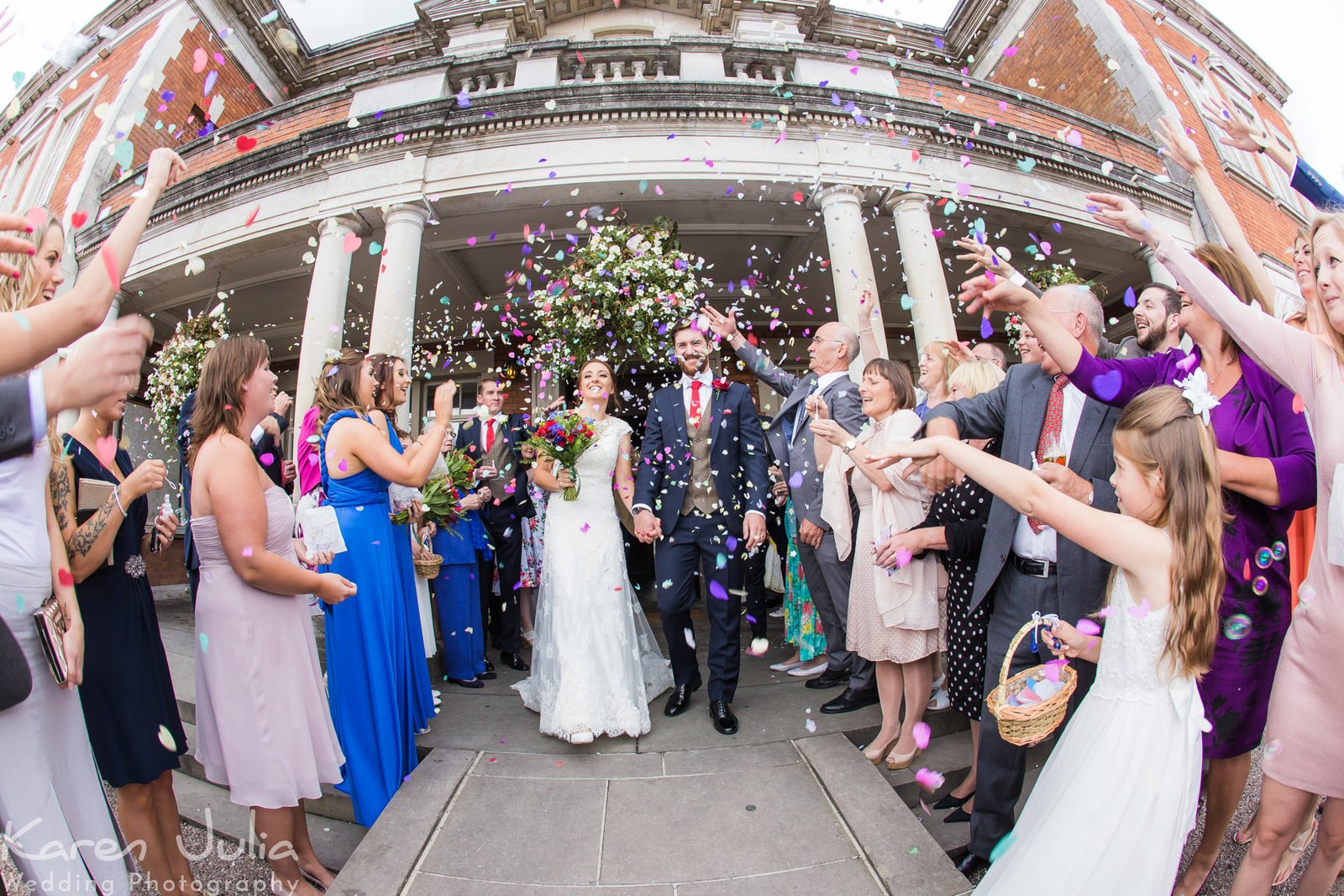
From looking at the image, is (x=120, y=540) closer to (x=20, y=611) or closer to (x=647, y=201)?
(x=20, y=611)

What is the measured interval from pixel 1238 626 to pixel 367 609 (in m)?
3.66

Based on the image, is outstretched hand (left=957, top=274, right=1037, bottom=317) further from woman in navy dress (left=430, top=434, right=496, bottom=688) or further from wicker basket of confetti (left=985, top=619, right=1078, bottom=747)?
woman in navy dress (left=430, top=434, right=496, bottom=688)

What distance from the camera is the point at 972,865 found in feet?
7.97

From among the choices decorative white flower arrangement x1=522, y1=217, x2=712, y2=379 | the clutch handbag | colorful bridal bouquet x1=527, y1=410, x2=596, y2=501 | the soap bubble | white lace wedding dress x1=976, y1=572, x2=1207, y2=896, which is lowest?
white lace wedding dress x1=976, y1=572, x2=1207, y2=896

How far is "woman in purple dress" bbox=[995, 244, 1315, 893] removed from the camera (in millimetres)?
2027

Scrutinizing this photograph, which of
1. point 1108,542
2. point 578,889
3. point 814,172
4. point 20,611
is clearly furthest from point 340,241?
point 1108,542

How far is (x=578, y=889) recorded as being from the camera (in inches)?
89.1

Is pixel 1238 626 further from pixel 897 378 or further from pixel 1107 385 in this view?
pixel 897 378

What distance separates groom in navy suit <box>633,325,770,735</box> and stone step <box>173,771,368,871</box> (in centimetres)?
182

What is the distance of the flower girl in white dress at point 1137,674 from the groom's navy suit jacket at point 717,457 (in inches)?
80.9

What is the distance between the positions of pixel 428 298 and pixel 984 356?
10.3m

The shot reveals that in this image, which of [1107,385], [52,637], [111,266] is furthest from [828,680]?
[111,266]

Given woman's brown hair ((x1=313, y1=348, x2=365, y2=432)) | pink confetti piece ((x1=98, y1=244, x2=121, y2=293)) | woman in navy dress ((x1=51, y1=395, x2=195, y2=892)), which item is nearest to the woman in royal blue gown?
woman's brown hair ((x1=313, y1=348, x2=365, y2=432))

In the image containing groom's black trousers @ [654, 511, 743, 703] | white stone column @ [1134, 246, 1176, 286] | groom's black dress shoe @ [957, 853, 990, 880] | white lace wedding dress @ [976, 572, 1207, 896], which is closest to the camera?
white lace wedding dress @ [976, 572, 1207, 896]
